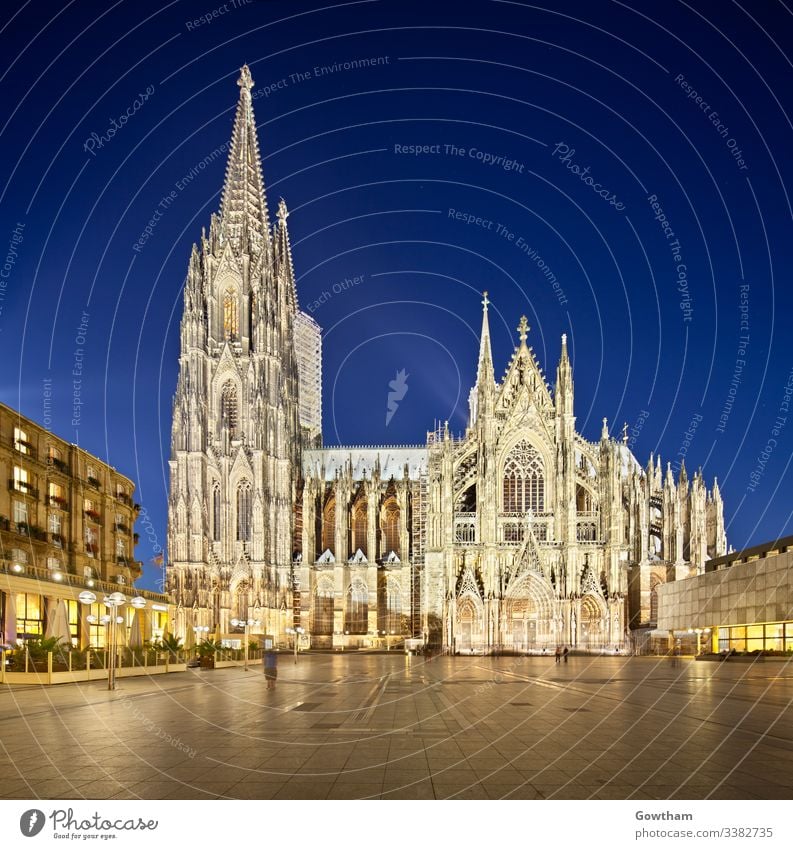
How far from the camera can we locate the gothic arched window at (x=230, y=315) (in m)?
95.9

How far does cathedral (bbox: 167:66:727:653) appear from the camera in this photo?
3113 inches

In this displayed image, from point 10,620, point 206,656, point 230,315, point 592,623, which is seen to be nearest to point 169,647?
point 206,656

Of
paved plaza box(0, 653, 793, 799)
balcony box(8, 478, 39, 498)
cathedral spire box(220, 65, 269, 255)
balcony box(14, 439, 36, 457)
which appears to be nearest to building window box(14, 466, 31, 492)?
balcony box(8, 478, 39, 498)

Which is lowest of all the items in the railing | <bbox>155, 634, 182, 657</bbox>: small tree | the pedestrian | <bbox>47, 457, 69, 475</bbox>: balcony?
<bbox>155, 634, 182, 657</bbox>: small tree

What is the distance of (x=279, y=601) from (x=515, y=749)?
76608 millimetres

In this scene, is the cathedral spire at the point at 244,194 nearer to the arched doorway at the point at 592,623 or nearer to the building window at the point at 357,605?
the building window at the point at 357,605

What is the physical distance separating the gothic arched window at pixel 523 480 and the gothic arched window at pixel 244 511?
2654 centimetres

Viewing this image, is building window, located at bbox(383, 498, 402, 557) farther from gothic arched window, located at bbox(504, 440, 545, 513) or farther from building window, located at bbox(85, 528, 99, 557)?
building window, located at bbox(85, 528, 99, 557)

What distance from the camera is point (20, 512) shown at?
5716 cm

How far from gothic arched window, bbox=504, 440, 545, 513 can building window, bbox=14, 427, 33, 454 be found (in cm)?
4346

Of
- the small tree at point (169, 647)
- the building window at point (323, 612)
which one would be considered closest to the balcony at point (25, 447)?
the small tree at point (169, 647)
